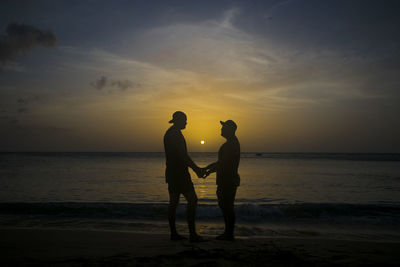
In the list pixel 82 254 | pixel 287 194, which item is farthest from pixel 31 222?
pixel 287 194

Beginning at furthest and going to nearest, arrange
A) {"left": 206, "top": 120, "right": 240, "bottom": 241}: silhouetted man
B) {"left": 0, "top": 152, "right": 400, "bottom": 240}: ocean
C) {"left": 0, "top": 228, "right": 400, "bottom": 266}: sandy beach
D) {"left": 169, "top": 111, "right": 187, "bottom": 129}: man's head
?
1. {"left": 0, "top": 152, "right": 400, "bottom": 240}: ocean
2. {"left": 206, "top": 120, "right": 240, "bottom": 241}: silhouetted man
3. {"left": 169, "top": 111, "right": 187, "bottom": 129}: man's head
4. {"left": 0, "top": 228, "right": 400, "bottom": 266}: sandy beach

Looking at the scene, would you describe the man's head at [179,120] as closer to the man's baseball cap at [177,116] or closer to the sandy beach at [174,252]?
the man's baseball cap at [177,116]

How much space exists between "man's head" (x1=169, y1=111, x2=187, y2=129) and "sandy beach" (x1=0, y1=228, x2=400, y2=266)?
84.6 inches

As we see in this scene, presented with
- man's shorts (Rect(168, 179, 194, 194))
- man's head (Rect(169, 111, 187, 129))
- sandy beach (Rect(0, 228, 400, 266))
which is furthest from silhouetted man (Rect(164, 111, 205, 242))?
sandy beach (Rect(0, 228, 400, 266))

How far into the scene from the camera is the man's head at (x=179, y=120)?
525 cm

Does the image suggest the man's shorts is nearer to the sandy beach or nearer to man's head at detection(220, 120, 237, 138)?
the sandy beach

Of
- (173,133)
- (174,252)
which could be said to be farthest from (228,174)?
(174,252)

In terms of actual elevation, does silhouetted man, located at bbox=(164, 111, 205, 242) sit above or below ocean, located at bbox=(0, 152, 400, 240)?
above

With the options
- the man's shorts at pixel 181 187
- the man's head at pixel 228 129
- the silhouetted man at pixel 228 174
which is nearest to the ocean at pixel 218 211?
the silhouetted man at pixel 228 174

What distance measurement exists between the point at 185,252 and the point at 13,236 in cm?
393

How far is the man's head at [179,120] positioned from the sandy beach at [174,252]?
7.05ft

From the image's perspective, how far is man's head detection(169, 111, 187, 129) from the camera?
17.2ft

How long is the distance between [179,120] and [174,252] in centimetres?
229

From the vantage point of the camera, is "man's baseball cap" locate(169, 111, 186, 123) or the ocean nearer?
"man's baseball cap" locate(169, 111, 186, 123)
